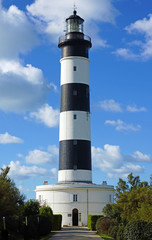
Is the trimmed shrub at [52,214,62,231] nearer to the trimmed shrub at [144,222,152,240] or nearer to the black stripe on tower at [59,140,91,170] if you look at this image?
the black stripe on tower at [59,140,91,170]

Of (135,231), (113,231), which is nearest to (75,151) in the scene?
(113,231)

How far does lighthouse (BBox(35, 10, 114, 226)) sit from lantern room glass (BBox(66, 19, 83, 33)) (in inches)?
17.9

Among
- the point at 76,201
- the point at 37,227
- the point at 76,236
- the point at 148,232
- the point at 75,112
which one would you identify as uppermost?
the point at 75,112

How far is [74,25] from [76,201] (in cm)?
1844

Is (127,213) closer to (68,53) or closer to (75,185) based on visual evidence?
(75,185)

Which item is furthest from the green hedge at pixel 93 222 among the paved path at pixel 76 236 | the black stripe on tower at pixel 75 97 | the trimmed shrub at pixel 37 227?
the black stripe on tower at pixel 75 97

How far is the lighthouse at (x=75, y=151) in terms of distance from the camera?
36.9 m

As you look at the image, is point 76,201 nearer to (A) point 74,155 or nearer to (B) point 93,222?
(A) point 74,155

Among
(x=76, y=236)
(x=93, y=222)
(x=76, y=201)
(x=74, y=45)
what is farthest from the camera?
(x=74, y=45)

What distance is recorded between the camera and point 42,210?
31766 mm

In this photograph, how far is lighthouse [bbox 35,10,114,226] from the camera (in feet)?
121

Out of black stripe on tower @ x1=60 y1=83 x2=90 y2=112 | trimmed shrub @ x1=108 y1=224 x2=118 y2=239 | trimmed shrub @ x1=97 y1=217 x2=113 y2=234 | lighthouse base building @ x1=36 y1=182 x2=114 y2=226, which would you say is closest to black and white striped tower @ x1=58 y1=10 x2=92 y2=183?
black stripe on tower @ x1=60 y1=83 x2=90 y2=112

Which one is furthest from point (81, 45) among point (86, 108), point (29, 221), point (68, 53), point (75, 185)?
point (29, 221)

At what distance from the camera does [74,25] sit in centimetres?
4169
